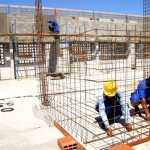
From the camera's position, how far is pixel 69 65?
12.2m

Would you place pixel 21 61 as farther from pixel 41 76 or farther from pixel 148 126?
pixel 148 126

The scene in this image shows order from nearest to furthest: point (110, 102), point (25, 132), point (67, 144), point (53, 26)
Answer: point (67, 144)
point (110, 102)
point (25, 132)
point (53, 26)

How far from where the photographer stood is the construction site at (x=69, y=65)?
4.04 metres

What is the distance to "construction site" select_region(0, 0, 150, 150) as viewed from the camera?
404 centimetres

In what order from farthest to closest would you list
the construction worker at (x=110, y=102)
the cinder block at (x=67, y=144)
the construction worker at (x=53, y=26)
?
the construction worker at (x=53, y=26), the construction worker at (x=110, y=102), the cinder block at (x=67, y=144)

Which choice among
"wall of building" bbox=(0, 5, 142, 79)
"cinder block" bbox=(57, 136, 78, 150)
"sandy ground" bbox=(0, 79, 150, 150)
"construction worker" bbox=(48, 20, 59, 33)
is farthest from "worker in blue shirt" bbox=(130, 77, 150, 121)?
"construction worker" bbox=(48, 20, 59, 33)

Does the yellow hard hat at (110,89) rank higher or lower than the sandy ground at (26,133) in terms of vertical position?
higher

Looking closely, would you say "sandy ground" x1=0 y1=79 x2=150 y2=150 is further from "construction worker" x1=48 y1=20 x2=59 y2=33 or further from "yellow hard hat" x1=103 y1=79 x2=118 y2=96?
"construction worker" x1=48 y1=20 x2=59 y2=33

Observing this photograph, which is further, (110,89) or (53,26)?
(53,26)

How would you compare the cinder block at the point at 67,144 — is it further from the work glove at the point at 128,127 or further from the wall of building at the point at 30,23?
the wall of building at the point at 30,23

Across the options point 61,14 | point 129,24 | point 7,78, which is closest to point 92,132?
point 7,78

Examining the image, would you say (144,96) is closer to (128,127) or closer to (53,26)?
(128,127)

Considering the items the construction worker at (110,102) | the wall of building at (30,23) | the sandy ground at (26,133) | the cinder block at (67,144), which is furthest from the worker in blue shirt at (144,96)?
the wall of building at (30,23)

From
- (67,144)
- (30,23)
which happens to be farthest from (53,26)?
(67,144)
